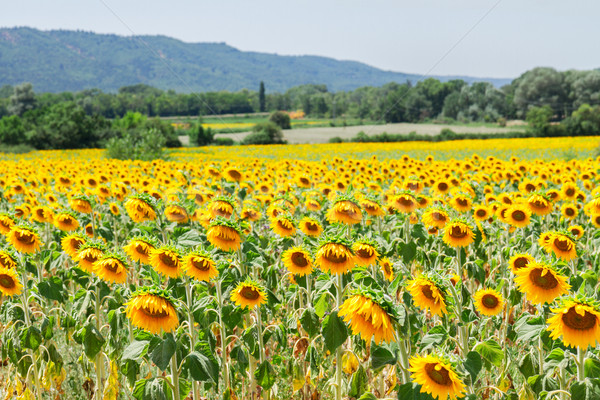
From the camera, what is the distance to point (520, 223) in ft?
16.8

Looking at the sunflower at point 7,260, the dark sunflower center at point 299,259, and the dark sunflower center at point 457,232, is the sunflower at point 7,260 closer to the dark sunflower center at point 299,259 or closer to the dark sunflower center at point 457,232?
the dark sunflower center at point 299,259

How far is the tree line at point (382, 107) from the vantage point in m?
49.2

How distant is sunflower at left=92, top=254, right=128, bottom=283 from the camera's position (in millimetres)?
3139

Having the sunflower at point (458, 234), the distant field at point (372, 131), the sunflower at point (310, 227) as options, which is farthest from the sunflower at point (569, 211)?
the distant field at point (372, 131)

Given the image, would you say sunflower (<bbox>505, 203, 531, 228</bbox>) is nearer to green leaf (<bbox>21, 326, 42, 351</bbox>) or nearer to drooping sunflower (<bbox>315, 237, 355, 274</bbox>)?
drooping sunflower (<bbox>315, 237, 355, 274</bbox>)

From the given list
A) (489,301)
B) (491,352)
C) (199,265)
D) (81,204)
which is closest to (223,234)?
(199,265)

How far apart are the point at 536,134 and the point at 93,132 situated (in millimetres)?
46315

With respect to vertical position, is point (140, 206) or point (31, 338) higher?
point (140, 206)

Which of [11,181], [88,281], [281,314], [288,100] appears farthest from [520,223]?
[288,100]

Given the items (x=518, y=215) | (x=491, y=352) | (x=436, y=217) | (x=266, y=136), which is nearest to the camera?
(x=491, y=352)

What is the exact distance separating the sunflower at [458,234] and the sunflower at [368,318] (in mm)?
1711

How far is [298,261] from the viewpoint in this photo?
3535 mm

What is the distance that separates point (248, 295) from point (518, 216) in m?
3.41

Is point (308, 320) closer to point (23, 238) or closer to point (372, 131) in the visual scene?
point (23, 238)
